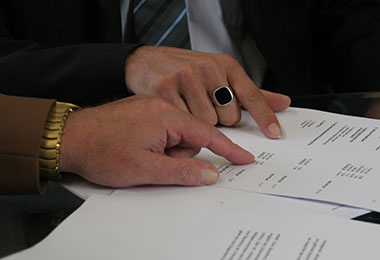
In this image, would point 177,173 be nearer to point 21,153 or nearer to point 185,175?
point 185,175

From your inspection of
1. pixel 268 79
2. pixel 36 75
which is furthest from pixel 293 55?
pixel 36 75

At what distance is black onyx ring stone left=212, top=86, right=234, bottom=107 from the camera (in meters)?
0.86

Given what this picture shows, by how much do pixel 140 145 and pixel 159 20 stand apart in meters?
0.74

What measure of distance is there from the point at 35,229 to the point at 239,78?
1.31 ft

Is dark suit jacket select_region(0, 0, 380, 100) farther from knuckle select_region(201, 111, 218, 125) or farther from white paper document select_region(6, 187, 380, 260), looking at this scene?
white paper document select_region(6, 187, 380, 260)

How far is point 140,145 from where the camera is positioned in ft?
2.22

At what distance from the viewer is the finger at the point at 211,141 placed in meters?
0.71

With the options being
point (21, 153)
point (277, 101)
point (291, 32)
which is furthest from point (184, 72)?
point (291, 32)

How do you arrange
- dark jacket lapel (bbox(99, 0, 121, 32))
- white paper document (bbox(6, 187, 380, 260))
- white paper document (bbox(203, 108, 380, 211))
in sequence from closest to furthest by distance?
white paper document (bbox(6, 187, 380, 260)) < white paper document (bbox(203, 108, 380, 211)) < dark jacket lapel (bbox(99, 0, 121, 32))

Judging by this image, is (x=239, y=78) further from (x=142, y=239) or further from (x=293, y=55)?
(x=293, y=55)

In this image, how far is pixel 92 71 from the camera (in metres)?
0.93

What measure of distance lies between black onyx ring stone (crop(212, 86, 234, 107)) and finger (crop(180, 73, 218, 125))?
0.01 meters

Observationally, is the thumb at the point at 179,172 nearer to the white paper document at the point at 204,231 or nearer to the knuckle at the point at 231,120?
the white paper document at the point at 204,231

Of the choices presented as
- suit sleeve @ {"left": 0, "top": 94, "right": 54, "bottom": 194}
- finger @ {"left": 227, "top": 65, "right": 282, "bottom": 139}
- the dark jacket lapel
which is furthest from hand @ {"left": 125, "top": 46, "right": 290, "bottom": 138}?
the dark jacket lapel
